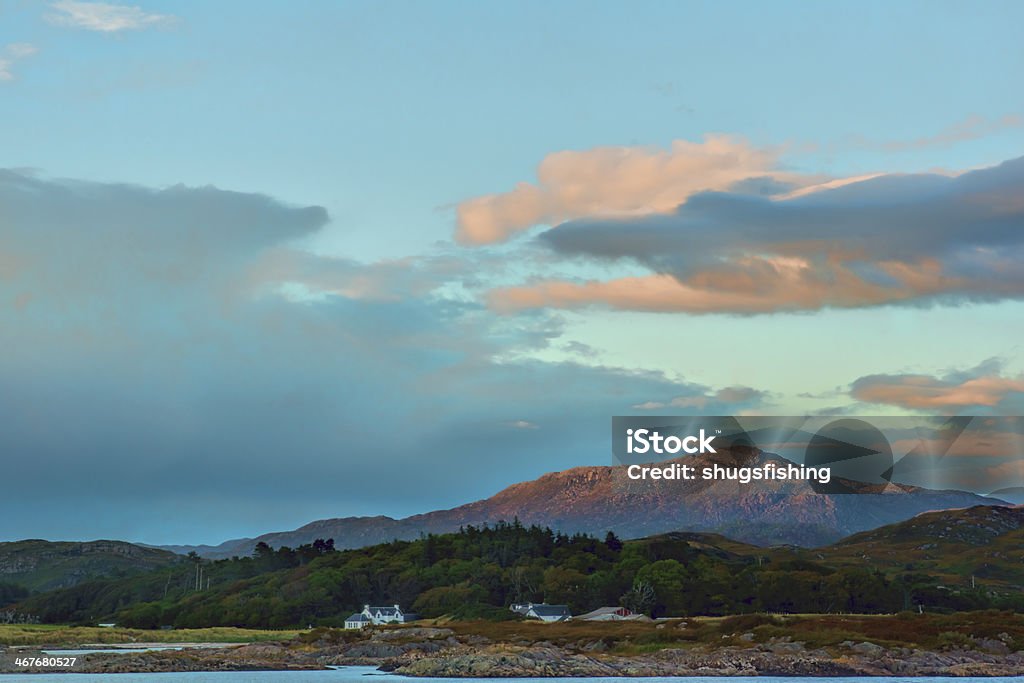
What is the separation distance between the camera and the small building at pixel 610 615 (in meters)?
156

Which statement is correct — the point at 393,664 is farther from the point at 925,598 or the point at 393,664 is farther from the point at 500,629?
the point at 925,598

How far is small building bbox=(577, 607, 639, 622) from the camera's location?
15615 cm

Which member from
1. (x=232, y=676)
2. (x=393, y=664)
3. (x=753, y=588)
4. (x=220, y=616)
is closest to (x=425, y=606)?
(x=220, y=616)

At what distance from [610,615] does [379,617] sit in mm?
39670

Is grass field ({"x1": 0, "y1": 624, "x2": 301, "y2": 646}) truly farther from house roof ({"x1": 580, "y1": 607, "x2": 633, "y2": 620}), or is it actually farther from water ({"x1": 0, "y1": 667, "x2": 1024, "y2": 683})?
water ({"x1": 0, "y1": 667, "x2": 1024, "y2": 683})

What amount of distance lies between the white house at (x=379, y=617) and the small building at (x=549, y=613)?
21.8 metres

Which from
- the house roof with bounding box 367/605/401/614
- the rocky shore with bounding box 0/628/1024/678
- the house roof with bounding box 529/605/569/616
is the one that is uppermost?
the house roof with bounding box 367/605/401/614

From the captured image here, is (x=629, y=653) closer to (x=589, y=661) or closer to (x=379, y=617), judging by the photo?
(x=589, y=661)

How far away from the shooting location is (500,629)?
454 feet

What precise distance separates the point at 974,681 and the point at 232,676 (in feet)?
212

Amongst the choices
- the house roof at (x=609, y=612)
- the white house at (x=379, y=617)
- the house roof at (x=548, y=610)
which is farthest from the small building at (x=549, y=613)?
the white house at (x=379, y=617)

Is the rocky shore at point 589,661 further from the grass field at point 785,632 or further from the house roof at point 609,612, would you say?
the house roof at point 609,612

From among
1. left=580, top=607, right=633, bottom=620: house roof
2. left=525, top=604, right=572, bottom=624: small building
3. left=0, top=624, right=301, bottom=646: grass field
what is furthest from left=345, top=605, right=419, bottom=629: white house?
left=580, top=607, right=633, bottom=620: house roof

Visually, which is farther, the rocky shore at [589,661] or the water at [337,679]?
the rocky shore at [589,661]
